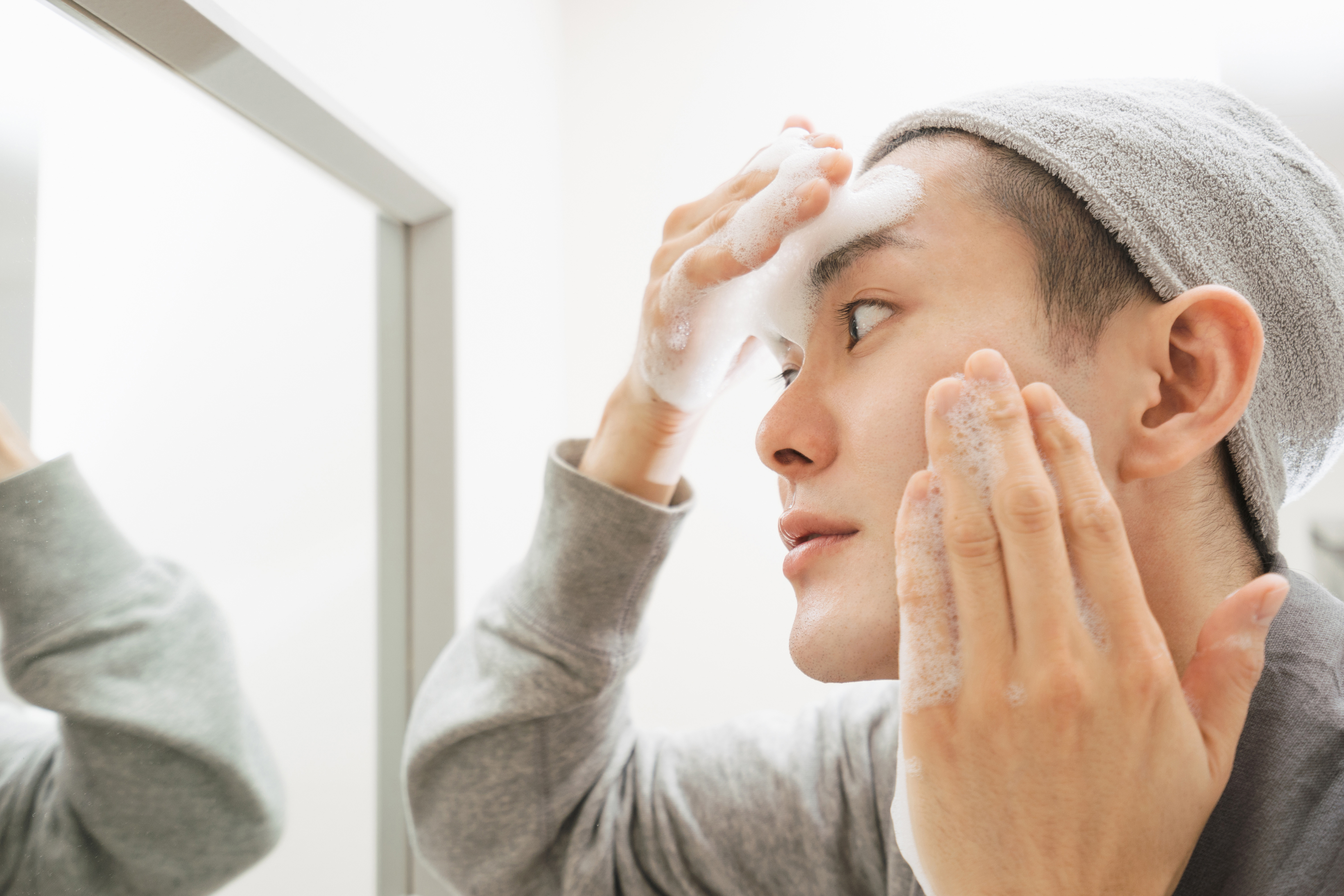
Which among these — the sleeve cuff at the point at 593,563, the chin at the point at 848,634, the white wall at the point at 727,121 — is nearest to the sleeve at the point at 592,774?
the sleeve cuff at the point at 593,563

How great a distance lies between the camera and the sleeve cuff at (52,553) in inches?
20.6

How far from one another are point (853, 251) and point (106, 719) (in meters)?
0.64

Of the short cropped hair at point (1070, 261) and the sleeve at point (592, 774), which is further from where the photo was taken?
the sleeve at point (592, 774)

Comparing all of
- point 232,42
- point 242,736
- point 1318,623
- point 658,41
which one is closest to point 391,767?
point 242,736

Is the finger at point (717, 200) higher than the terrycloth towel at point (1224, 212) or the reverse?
higher

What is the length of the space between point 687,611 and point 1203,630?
3.26 ft

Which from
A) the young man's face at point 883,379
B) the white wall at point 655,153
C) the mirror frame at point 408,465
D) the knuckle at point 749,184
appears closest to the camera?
the young man's face at point 883,379

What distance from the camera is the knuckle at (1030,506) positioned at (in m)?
0.42

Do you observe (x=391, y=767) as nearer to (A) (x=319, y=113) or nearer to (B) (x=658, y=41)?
(A) (x=319, y=113)

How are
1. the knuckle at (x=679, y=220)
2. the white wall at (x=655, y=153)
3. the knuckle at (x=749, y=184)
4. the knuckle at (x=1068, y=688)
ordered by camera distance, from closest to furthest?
the knuckle at (x=1068, y=688)
the knuckle at (x=749, y=184)
the knuckle at (x=679, y=220)
the white wall at (x=655, y=153)

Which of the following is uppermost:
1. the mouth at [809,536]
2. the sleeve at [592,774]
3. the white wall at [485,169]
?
the white wall at [485,169]

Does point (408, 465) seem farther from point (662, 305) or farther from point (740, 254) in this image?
point (740, 254)

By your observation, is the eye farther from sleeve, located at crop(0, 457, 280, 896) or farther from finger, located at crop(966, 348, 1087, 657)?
sleeve, located at crop(0, 457, 280, 896)

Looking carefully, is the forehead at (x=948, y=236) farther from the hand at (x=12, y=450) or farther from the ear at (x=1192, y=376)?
the hand at (x=12, y=450)
